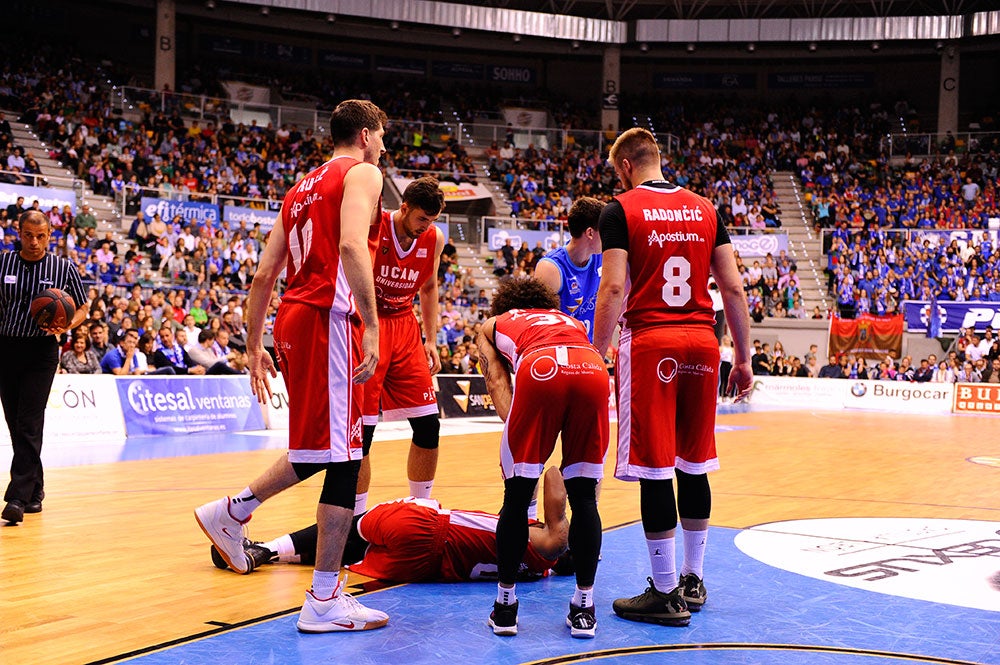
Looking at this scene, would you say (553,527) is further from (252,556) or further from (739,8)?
(739,8)

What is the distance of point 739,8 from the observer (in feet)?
121

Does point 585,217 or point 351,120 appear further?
point 585,217

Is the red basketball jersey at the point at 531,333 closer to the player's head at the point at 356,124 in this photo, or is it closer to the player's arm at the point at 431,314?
the player's head at the point at 356,124

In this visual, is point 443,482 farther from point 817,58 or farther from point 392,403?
point 817,58

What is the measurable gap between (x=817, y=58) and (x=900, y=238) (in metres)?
14.1

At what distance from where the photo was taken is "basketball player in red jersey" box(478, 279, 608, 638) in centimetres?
439

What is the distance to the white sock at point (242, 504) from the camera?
5285 millimetres

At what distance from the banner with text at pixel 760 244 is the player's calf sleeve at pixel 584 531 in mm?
25518

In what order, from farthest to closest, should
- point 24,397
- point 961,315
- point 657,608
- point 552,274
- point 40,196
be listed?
point 961,315
point 40,196
point 24,397
point 552,274
point 657,608

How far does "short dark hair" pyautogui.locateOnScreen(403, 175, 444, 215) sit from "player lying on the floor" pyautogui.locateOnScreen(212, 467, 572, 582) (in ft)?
5.73

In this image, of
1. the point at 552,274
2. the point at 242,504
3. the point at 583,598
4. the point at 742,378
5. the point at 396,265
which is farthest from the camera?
the point at 396,265

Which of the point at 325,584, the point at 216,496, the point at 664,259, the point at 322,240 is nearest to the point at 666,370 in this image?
the point at 664,259

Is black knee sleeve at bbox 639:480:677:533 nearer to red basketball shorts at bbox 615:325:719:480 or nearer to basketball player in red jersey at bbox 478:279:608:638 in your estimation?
red basketball shorts at bbox 615:325:719:480

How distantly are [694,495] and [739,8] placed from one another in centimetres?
3553
